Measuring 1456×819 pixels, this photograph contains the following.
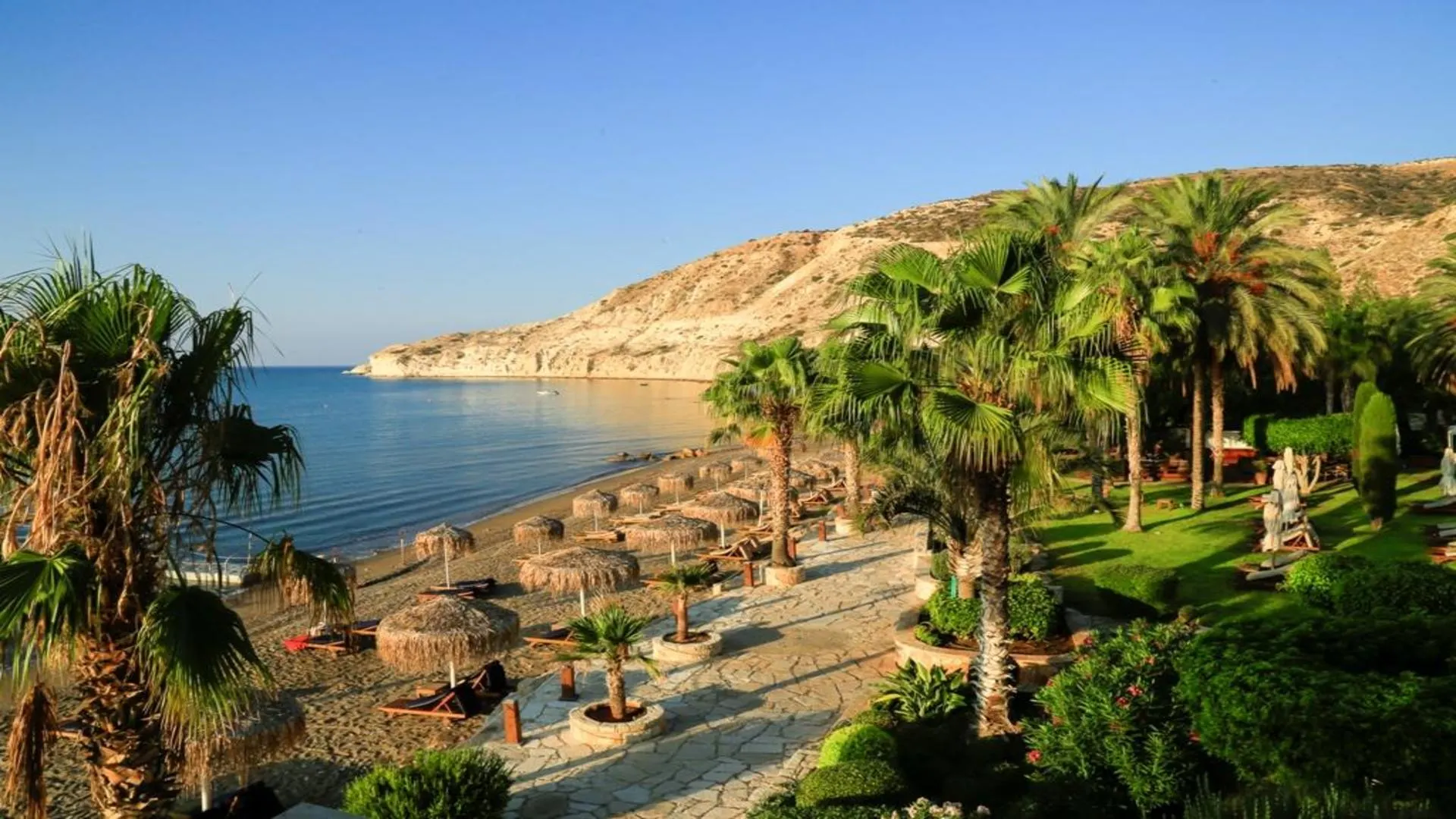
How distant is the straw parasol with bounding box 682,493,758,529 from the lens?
27.0m

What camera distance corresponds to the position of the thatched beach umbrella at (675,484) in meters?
39.3

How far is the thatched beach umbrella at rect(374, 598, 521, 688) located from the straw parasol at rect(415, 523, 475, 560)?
10.1 m

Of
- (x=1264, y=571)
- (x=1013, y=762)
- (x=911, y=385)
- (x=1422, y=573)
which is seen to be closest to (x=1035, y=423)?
(x=911, y=385)

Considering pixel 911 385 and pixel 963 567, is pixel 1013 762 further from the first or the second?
pixel 963 567

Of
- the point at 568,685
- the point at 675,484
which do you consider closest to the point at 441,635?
the point at 568,685

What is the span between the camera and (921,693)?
11.9m

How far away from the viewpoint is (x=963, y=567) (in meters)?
15.1

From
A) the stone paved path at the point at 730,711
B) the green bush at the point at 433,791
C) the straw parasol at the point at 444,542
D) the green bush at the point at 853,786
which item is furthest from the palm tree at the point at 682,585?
the green bush at the point at 853,786

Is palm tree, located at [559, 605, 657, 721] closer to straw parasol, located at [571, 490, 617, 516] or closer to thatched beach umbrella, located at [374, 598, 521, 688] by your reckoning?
thatched beach umbrella, located at [374, 598, 521, 688]

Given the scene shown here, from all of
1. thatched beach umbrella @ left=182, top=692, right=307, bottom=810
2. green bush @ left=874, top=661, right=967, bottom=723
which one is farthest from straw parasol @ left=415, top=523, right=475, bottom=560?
green bush @ left=874, top=661, right=967, bottom=723

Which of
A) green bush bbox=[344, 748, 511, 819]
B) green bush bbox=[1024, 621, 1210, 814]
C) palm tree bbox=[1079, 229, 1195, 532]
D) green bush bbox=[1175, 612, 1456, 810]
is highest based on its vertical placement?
palm tree bbox=[1079, 229, 1195, 532]

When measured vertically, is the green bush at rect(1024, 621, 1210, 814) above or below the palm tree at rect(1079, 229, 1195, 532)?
below

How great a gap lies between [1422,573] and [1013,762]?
579 centimetres

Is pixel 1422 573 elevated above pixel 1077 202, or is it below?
below
